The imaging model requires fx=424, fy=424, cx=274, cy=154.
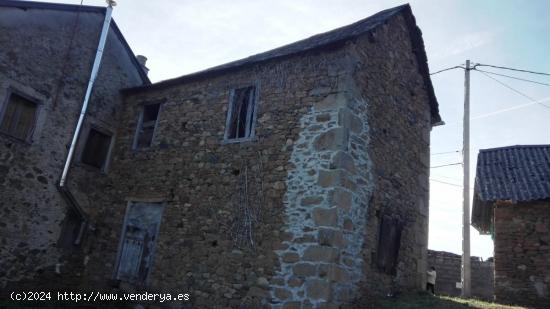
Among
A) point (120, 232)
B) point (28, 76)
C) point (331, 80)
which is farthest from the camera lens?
point (120, 232)

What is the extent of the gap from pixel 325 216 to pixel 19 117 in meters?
7.04

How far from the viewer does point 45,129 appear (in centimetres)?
970

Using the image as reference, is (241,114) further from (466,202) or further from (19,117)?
(466,202)

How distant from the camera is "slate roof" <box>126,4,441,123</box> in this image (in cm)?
827

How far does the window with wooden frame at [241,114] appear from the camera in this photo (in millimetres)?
8930

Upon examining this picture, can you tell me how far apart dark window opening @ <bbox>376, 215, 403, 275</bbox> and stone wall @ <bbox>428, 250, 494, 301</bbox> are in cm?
673

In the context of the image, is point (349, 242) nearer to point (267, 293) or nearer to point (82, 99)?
point (267, 293)

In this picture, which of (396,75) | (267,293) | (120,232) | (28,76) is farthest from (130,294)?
(396,75)

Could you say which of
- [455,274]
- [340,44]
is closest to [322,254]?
[340,44]

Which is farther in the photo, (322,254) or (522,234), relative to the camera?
(522,234)

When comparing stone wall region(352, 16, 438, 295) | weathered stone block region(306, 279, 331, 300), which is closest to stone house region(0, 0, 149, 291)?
weathered stone block region(306, 279, 331, 300)

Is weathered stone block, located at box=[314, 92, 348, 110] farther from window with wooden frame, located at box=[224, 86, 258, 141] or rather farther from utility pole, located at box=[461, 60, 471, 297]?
utility pole, located at box=[461, 60, 471, 297]

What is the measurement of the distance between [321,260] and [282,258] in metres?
0.76

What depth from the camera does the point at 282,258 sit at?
739cm
